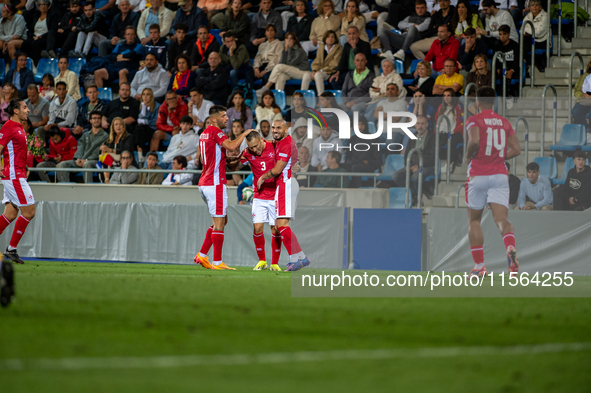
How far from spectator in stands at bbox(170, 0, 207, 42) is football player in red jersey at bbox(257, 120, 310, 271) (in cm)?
924

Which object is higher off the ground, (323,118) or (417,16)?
(417,16)

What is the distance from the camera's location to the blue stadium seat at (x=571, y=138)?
13.1m

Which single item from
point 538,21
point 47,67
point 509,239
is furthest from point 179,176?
point 538,21

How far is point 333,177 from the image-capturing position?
13.7 meters

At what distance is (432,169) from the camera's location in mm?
12930

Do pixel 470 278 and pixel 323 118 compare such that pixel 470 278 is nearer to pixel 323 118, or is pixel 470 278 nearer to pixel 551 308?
pixel 551 308

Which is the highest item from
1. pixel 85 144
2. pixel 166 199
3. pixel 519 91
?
pixel 519 91

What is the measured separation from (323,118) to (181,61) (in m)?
4.63

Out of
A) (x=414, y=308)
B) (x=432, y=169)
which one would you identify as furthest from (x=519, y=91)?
(x=414, y=308)

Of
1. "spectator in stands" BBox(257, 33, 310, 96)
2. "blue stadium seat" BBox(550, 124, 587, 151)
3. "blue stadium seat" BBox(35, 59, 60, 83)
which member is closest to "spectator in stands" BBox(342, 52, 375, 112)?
"spectator in stands" BBox(257, 33, 310, 96)

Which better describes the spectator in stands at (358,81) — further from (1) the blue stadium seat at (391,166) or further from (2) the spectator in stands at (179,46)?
(2) the spectator in stands at (179,46)

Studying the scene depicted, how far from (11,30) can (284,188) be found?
1347cm

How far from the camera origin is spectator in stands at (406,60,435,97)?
14.7 metres

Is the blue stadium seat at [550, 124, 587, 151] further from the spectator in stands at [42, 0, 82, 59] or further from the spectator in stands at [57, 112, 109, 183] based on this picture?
the spectator in stands at [42, 0, 82, 59]
